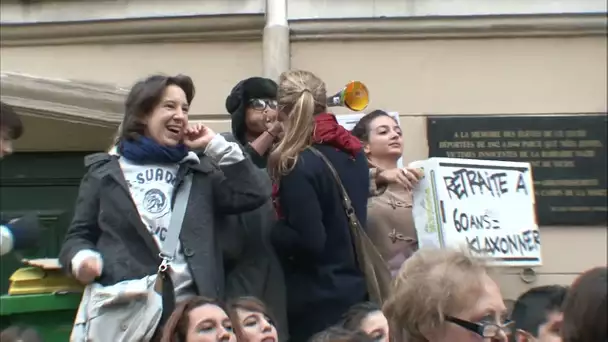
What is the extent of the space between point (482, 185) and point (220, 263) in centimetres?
137

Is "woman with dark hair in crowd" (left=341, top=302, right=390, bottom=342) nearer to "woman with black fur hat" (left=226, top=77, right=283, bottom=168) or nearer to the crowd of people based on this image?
the crowd of people

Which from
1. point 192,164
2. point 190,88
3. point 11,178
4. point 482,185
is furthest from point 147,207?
point 11,178

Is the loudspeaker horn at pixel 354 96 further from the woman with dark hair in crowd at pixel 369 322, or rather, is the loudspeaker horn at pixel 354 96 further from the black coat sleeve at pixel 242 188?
the woman with dark hair in crowd at pixel 369 322

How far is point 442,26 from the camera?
5.44 metres

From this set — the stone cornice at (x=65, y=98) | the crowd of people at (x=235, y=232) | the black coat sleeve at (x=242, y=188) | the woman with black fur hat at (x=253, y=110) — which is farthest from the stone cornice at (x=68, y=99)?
the black coat sleeve at (x=242, y=188)

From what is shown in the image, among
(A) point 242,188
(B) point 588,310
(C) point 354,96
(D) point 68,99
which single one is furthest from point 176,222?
(D) point 68,99

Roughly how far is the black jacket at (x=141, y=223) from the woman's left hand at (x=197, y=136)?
0.08 m

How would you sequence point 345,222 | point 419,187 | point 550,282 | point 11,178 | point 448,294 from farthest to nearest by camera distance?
1. point 11,178
2. point 550,282
3. point 419,187
4. point 345,222
5. point 448,294

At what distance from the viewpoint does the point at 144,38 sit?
5.50 meters

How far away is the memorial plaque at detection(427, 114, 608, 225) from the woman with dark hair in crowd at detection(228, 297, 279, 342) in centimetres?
228

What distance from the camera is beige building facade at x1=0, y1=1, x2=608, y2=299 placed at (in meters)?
5.40

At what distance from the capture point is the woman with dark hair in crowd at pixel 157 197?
339 centimetres

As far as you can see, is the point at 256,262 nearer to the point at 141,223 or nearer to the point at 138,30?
the point at 141,223

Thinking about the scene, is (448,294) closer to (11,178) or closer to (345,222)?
(345,222)
